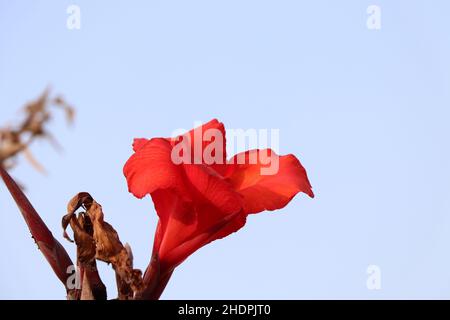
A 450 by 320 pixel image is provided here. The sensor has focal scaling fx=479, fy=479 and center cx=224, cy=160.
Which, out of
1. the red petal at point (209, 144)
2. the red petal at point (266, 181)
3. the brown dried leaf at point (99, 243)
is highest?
the red petal at point (209, 144)

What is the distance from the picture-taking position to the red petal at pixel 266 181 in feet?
1.23

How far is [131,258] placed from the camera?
1.18 ft

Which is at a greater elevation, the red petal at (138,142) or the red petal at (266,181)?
the red petal at (138,142)

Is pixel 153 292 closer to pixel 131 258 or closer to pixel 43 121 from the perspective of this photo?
pixel 131 258

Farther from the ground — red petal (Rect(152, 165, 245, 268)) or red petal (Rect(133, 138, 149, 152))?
red petal (Rect(133, 138, 149, 152))

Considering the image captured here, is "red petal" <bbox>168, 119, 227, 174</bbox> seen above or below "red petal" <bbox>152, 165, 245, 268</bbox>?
above

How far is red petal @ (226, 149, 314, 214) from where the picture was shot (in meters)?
0.38

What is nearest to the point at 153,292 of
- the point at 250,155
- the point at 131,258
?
the point at 131,258

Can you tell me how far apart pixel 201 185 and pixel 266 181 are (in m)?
0.07

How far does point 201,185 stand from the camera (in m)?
0.34

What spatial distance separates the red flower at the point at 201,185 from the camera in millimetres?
344

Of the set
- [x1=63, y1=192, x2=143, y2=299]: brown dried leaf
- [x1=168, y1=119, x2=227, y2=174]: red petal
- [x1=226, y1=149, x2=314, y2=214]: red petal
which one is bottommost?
[x1=63, y1=192, x2=143, y2=299]: brown dried leaf
